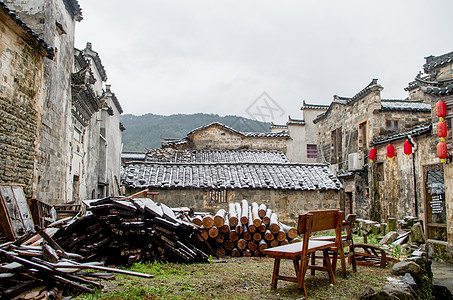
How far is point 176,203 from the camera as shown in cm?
1256

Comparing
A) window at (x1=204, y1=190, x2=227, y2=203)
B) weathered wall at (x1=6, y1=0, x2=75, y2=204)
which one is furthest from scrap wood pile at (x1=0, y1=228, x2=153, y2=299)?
window at (x1=204, y1=190, x2=227, y2=203)

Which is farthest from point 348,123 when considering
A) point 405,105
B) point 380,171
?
point 380,171

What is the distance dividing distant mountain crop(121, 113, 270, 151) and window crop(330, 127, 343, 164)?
88.7 ft

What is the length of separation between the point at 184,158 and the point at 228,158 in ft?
8.91

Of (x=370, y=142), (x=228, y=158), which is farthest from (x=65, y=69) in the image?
(x=370, y=142)

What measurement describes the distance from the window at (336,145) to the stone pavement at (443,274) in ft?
34.8

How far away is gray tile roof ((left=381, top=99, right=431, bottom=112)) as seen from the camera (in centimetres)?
1631

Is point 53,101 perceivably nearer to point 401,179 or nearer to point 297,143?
point 401,179

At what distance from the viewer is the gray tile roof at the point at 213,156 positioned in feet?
67.3

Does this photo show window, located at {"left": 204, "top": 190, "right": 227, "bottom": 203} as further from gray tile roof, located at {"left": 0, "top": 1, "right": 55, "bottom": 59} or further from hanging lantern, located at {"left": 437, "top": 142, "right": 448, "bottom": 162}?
hanging lantern, located at {"left": 437, "top": 142, "right": 448, "bottom": 162}

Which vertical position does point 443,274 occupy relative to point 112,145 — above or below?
below

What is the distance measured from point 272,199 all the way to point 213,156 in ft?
29.4

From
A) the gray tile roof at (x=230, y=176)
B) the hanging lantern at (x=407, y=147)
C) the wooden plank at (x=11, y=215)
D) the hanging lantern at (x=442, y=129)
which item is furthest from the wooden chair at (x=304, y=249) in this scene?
the hanging lantern at (x=407, y=147)

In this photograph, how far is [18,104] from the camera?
8016 mm
